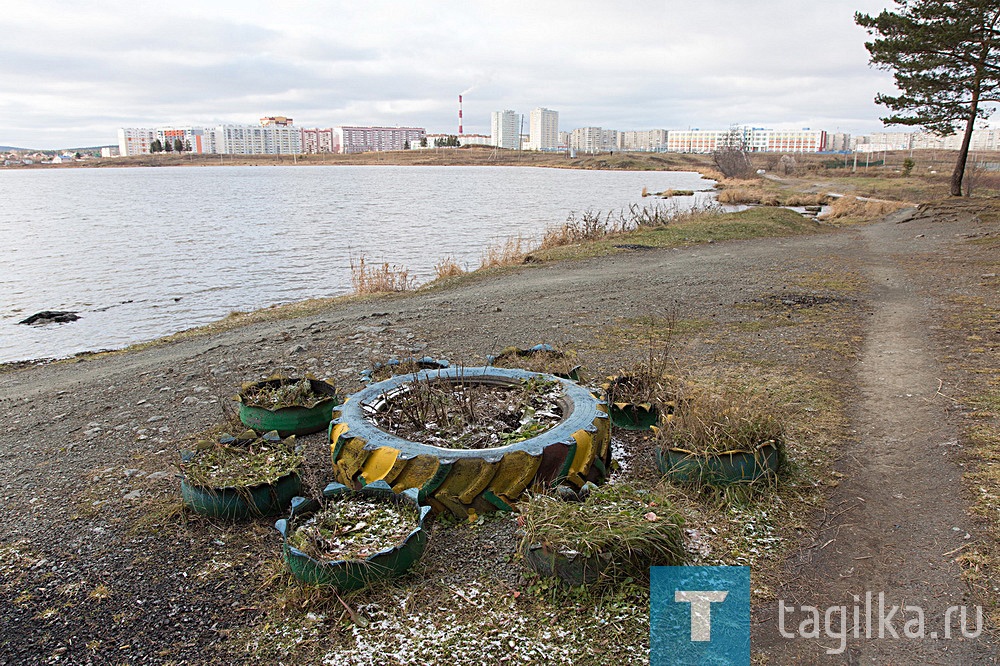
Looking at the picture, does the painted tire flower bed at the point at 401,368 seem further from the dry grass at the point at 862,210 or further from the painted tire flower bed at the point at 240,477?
the dry grass at the point at 862,210

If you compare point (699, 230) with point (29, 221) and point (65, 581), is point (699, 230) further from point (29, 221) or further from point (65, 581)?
point (29, 221)

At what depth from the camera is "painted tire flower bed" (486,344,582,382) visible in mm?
5906

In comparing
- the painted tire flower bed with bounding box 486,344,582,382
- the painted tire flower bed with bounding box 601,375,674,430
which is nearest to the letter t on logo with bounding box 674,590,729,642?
the painted tire flower bed with bounding box 601,375,674,430

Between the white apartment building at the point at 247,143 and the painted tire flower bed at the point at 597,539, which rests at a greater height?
the white apartment building at the point at 247,143

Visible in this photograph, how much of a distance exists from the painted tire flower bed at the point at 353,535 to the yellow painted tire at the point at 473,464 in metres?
0.19

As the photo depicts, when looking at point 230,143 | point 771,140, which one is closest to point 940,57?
point 771,140

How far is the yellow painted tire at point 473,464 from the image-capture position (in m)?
3.93

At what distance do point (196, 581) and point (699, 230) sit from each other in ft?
57.1

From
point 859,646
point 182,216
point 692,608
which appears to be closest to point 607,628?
point 692,608

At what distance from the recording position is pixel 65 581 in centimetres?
346

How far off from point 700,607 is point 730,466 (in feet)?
3.95

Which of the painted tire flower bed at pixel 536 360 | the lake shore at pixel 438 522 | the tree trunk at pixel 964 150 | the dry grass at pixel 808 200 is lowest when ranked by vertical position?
the lake shore at pixel 438 522

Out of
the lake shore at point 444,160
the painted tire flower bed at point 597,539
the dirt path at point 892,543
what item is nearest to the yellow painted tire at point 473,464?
the painted tire flower bed at point 597,539

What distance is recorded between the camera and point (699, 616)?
309cm
